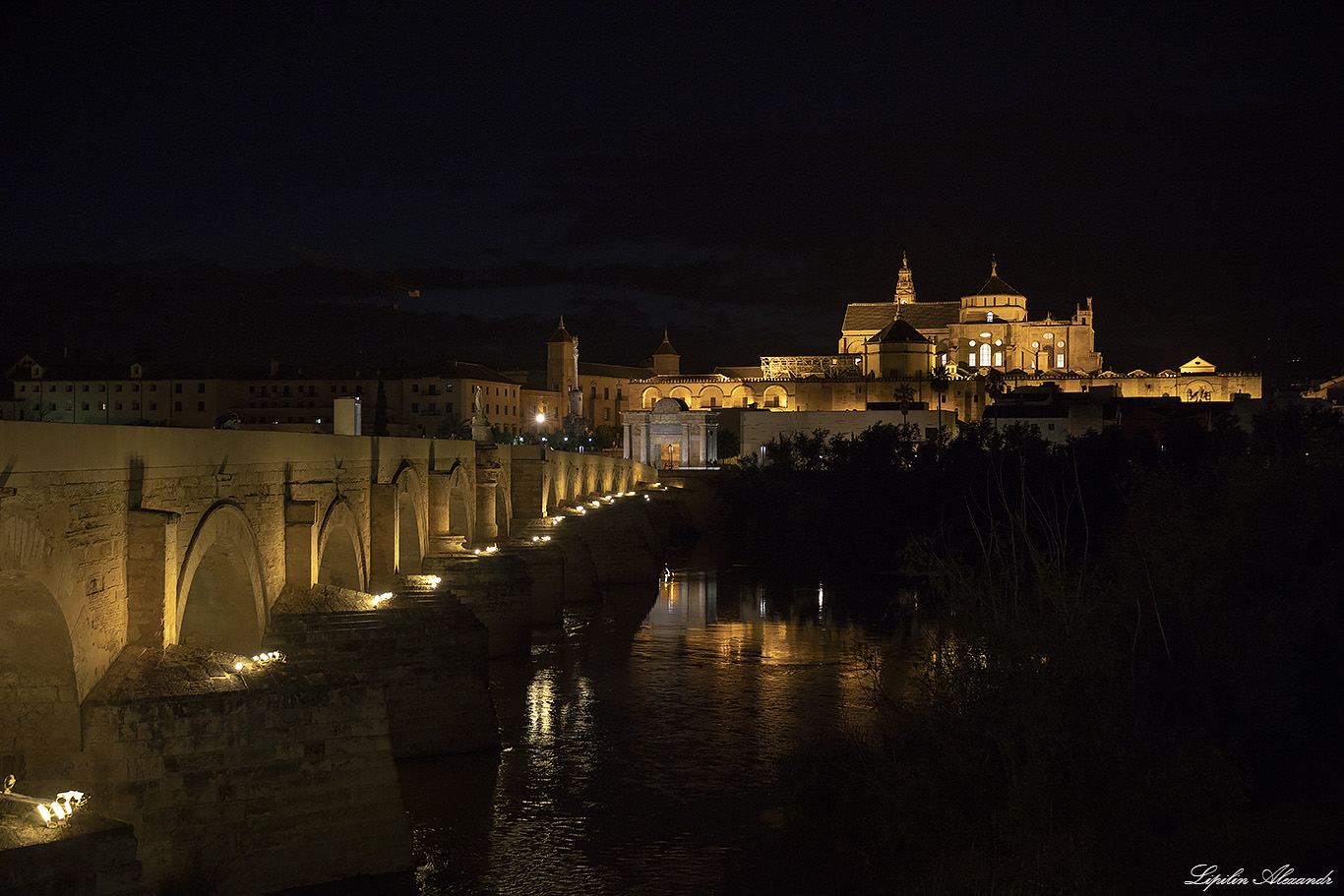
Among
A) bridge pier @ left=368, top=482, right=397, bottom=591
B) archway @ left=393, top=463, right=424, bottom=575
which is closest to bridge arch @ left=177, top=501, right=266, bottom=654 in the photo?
bridge pier @ left=368, top=482, right=397, bottom=591

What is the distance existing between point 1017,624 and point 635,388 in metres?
82.7

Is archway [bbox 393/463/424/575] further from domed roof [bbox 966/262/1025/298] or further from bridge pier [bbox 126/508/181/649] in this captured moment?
domed roof [bbox 966/262/1025/298]

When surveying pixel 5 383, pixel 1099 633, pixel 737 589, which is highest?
pixel 5 383

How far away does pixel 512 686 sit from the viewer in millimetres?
17734

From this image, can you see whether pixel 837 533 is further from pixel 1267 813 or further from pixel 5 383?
pixel 5 383

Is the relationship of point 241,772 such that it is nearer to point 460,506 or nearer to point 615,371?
point 460,506

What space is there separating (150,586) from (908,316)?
83.8 metres

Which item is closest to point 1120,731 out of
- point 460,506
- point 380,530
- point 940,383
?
point 380,530

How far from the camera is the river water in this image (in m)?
10.7

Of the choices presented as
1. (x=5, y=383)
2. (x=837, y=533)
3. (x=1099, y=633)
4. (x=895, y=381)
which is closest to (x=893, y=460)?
(x=837, y=533)

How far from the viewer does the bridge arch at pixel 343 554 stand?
48.4ft

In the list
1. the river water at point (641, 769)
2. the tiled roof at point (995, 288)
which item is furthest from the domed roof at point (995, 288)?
the river water at point (641, 769)

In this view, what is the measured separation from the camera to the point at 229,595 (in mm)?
11633

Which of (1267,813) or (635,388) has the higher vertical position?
(635,388)
